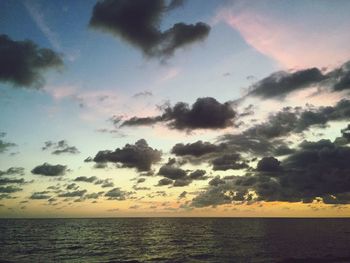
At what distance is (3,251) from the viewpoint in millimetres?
76000

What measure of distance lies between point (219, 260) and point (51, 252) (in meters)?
37.3

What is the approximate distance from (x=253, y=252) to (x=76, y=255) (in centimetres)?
3644

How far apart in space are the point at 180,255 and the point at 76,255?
2110cm

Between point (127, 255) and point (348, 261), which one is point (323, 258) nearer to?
point (348, 261)

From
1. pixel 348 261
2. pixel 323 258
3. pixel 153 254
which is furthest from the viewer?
pixel 153 254

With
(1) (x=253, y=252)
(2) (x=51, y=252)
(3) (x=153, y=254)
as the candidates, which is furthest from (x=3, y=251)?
(1) (x=253, y=252)

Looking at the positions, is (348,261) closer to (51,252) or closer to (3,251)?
(51,252)

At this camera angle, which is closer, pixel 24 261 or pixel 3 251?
pixel 24 261

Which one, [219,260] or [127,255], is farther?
[127,255]

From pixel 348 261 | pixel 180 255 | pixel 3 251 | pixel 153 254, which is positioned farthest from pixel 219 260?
pixel 3 251

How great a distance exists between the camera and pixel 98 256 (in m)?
68.9

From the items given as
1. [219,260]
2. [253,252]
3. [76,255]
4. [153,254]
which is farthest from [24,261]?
[253,252]

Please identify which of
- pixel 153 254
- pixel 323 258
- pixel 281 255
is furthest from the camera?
pixel 153 254

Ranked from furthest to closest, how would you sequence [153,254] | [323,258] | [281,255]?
[153,254] → [281,255] → [323,258]
